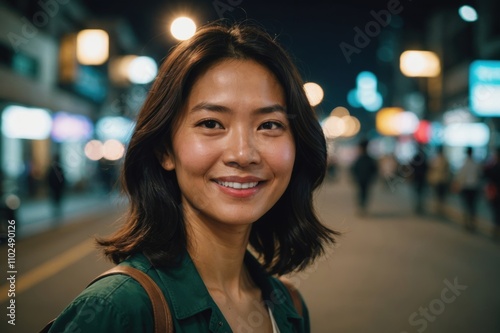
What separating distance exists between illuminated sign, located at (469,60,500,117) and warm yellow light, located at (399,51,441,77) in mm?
4615

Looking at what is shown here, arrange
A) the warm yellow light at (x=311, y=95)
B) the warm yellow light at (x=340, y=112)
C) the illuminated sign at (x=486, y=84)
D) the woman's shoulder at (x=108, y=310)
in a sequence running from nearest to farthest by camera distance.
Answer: the woman's shoulder at (x=108, y=310) → the warm yellow light at (x=311, y=95) → the illuminated sign at (x=486, y=84) → the warm yellow light at (x=340, y=112)

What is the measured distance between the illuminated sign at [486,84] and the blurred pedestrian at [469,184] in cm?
264

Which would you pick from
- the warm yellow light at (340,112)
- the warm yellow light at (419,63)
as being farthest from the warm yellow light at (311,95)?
the warm yellow light at (340,112)

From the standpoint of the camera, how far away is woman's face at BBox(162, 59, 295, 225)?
1891 millimetres

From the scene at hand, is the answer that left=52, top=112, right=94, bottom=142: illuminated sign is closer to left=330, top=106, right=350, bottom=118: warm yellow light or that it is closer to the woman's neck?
the woman's neck

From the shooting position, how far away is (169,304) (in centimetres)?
168

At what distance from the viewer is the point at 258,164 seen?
1.94 meters

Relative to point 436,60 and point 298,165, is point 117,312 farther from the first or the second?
point 436,60

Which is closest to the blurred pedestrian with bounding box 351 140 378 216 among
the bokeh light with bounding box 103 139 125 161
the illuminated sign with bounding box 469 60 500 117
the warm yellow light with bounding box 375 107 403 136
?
the illuminated sign with bounding box 469 60 500 117

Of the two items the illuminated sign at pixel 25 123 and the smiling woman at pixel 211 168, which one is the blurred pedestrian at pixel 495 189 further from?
the illuminated sign at pixel 25 123

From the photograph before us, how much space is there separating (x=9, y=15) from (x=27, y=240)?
11.8 meters

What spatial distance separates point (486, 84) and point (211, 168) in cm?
1558

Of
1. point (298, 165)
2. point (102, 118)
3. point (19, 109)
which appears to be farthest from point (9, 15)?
point (298, 165)

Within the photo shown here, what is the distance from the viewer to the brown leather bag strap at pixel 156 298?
5.13ft
